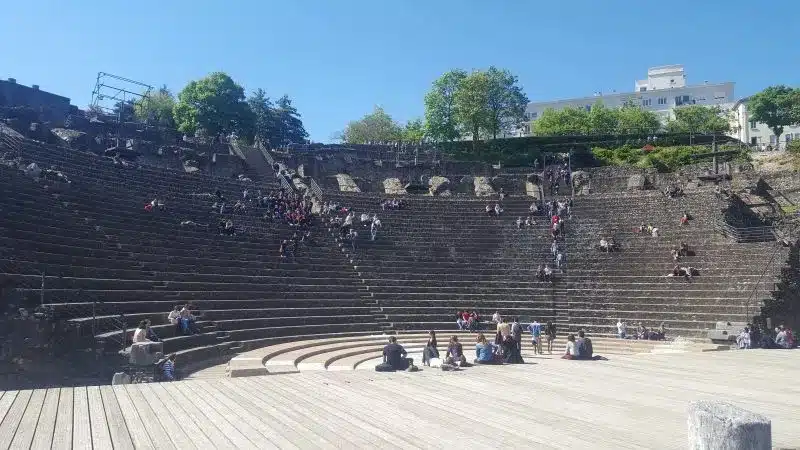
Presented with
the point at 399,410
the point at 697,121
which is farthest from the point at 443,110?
the point at 399,410

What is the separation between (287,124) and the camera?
77.4 m

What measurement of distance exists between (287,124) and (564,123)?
113 ft

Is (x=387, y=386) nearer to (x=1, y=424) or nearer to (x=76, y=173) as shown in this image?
(x=1, y=424)

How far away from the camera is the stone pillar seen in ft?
14.5

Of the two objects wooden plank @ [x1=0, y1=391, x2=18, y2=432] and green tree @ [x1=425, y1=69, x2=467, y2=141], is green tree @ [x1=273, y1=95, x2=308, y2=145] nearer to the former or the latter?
green tree @ [x1=425, y1=69, x2=467, y2=141]

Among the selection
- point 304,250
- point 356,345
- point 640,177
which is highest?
Result: point 640,177

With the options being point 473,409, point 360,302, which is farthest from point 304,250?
point 473,409

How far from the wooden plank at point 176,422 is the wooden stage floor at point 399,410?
1 centimetres

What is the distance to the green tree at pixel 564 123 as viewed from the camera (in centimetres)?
5850

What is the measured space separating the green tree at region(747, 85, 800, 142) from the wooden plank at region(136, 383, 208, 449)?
60.8 meters

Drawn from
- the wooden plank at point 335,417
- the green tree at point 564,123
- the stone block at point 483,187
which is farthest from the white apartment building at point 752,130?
the wooden plank at point 335,417

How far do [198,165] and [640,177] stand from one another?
2578cm

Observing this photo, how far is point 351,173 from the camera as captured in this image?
42.9 m

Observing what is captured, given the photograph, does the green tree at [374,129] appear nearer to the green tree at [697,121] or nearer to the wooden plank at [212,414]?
the green tree at [697,121]
